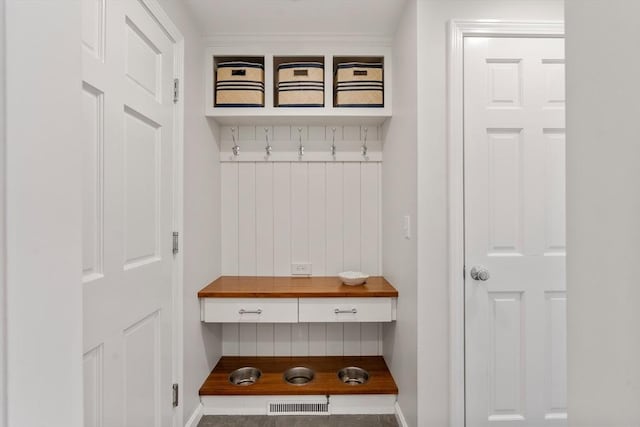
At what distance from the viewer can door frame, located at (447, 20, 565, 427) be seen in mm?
1701

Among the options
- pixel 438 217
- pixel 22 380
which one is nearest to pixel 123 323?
pixel 22 380

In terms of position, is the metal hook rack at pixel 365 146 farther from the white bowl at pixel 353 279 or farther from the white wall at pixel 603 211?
the white wall at pixel 603 211

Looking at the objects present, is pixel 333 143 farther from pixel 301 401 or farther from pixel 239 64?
pixel 301 401

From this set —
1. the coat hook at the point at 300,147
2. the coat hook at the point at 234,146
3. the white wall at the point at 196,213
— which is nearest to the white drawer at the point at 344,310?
the white wall at the point at 196,213

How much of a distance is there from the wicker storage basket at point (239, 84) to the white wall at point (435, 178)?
3.51 ft

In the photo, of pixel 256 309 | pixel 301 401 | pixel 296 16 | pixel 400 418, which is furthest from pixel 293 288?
pixel 296 16

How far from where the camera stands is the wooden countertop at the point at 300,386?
2.11 m

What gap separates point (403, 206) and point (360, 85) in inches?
34.6

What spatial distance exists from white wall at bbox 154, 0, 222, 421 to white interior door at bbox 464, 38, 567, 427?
4.92 ft

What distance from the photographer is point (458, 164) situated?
5.64 feet

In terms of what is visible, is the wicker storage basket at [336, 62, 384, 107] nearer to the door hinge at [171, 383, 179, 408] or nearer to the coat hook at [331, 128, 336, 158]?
the coat hook at [331, 128, 336, 158]

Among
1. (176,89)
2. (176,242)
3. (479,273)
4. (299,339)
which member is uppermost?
(176,89)

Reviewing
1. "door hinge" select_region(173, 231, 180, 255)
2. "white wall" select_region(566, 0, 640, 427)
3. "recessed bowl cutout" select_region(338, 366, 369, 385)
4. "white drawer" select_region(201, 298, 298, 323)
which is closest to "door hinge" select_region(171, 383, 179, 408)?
"white drawer" select_region(201, 298, 298, 323)

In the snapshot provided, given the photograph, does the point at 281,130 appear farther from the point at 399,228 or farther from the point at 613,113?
the point at 613,113
